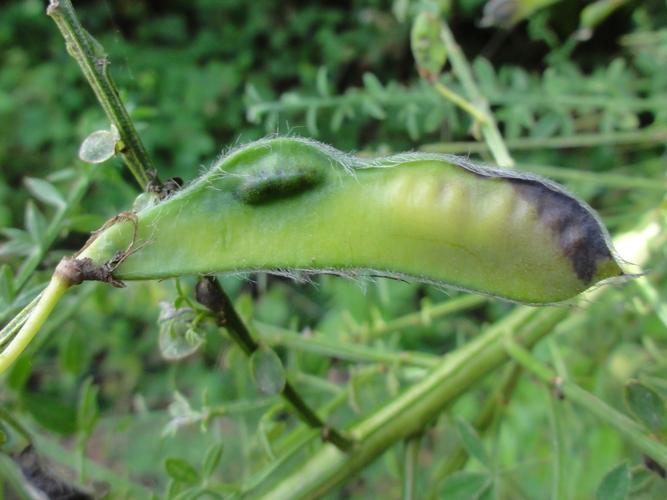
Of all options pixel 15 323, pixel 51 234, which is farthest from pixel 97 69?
pixel 51 234

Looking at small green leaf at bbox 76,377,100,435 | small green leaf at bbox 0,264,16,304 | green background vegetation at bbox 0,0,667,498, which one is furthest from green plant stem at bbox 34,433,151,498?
small green leaf at bbox 0,264,16,304

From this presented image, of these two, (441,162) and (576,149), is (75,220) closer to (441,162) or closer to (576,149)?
(441,162)

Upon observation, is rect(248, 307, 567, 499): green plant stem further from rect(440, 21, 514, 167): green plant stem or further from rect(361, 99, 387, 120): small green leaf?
rect(361, 99, 387, 120): small green leaf

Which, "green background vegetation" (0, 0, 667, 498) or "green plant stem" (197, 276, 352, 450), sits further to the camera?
"green background vegetation" (0, 0, 667, 498)

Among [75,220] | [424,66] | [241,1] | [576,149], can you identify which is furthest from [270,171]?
[241,1]

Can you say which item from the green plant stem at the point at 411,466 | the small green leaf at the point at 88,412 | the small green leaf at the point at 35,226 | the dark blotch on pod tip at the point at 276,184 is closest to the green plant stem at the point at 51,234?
the small green leaf at the point at 35,226

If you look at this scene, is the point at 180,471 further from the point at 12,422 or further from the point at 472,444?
the point at 472,444

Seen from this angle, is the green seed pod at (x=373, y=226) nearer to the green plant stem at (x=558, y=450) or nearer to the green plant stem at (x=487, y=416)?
the green plant stem at (x=558, y=450)
